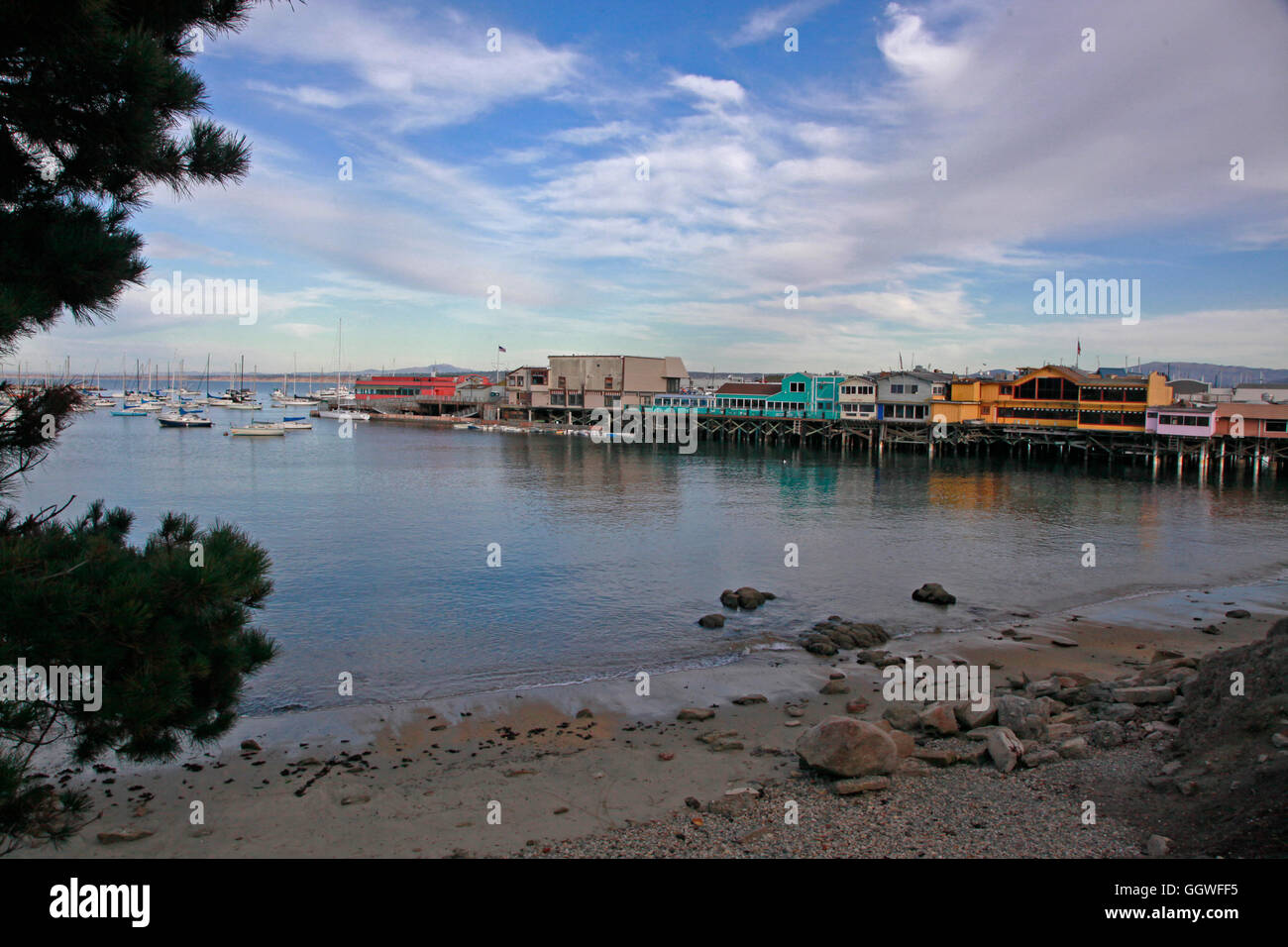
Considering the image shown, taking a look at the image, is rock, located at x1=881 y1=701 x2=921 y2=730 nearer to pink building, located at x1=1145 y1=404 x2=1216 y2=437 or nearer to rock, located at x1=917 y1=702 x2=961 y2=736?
rock, located at x1=917 y1=702 x2=961 y2=736

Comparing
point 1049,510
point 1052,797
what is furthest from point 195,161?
point 1049,510

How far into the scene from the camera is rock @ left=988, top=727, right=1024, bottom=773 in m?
10.6

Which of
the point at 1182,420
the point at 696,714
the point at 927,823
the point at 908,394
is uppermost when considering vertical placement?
the point at 908,394

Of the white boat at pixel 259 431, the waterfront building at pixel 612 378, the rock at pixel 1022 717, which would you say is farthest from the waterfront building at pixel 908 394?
the white boat at pixel 259 431

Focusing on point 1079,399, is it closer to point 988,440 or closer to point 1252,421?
point 988,440

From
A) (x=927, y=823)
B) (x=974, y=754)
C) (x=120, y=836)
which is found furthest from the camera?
(x=974, y=754)

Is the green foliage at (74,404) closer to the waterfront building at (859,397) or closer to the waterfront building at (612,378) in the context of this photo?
the waterfront building at (859,397)

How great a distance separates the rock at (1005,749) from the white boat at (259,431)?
91382 millimetres

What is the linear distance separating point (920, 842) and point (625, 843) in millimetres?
3380

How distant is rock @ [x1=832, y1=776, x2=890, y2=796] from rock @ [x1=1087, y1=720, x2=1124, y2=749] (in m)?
3.48

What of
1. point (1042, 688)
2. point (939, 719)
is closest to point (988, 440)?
point (1042, 688)

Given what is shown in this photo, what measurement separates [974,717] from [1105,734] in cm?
186

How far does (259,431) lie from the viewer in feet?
290

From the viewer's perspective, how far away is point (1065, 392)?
220 ft
